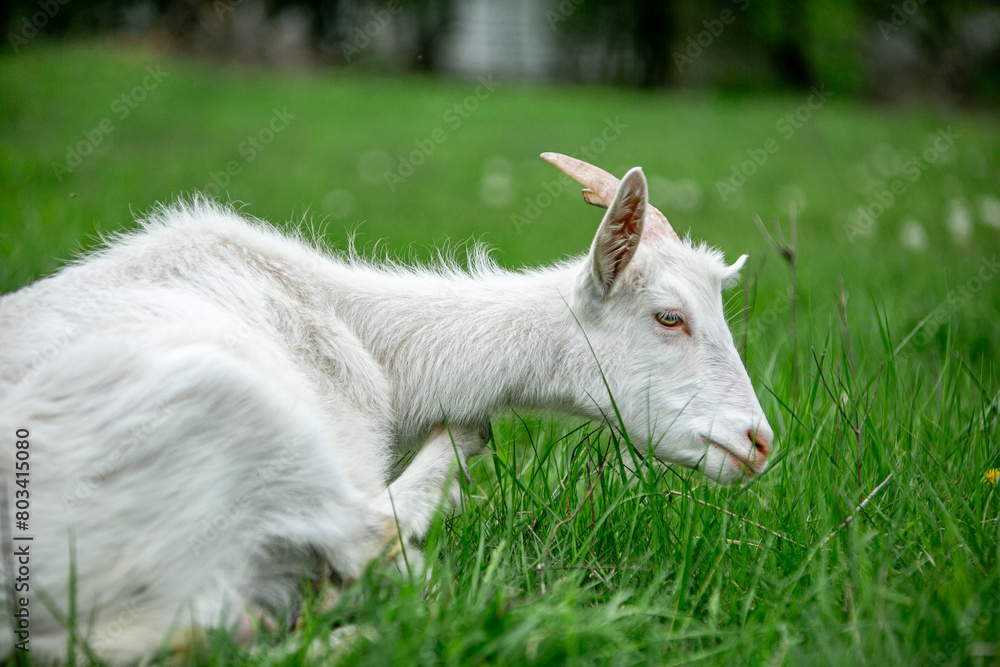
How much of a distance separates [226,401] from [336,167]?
803 cm

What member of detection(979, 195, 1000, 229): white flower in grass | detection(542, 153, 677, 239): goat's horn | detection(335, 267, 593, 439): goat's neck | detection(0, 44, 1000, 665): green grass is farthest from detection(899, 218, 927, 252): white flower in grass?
detection(335, 267, 593, 439): goat's neck

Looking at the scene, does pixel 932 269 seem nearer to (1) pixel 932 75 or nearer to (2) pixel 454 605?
(2) pixel 454 605

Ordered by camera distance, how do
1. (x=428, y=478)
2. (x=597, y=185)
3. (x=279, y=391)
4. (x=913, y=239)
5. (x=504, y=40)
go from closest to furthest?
(x=279, y=391) < (x=428, y=478) < (x=597, y=185) < (x=913, y=239) < (x=504, y=40)

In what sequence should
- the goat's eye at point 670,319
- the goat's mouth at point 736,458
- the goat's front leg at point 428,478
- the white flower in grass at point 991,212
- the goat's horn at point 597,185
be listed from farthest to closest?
the white flower in grass at point 991,212
the goat's horn at point 597,185
the goat's eye at point 670,319
the goat's mouth at point 736,458
the goat's front leg at point 428,478

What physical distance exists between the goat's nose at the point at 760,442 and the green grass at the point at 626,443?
0.19 metres

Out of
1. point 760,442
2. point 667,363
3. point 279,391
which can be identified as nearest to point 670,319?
point 667,363

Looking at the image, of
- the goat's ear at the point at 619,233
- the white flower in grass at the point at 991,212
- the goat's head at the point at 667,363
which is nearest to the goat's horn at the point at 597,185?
the goat's head at the point at 667,363

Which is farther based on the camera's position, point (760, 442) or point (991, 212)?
point (991, 212)

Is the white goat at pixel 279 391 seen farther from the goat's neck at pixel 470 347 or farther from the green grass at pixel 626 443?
the green grass at pixel 626 443

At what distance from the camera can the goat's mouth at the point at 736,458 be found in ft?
9.05

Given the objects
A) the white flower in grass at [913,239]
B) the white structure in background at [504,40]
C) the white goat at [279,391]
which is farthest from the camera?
the white structure in background at [504,40]

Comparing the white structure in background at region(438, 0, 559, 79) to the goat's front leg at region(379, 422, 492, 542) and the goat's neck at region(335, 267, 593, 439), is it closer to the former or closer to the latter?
the goat's neck at region(335, 267, 593, 439)

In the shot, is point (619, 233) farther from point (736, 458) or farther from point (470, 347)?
point (736, 458)

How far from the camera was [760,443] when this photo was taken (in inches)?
111
